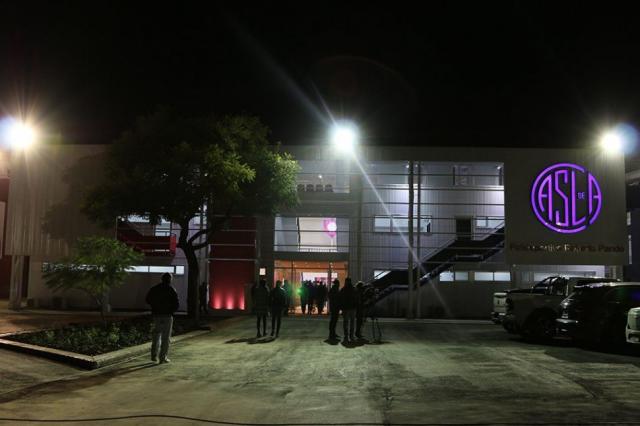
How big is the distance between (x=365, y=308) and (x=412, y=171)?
36.1 ft

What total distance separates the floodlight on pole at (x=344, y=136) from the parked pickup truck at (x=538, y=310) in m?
11.1

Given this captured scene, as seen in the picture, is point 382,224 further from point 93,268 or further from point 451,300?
point 93,268

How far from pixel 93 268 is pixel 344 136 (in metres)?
12.8

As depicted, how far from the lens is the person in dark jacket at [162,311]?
11719 millimetres

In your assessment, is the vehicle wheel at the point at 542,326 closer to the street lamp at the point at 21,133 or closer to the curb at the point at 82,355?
the curb at the point at 82,355

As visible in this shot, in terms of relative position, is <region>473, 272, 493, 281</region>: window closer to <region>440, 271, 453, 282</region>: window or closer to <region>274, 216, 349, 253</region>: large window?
<region>440, 271, 453, 282</region>: window

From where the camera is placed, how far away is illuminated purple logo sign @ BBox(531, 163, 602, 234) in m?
26.9

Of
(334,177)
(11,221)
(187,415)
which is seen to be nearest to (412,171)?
(334,177)

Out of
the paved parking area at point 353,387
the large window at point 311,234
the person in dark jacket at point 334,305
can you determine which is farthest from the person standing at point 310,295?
the paved parking area at point 353,387

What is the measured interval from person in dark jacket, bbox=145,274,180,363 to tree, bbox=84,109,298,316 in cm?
823

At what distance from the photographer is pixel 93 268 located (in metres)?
17.0

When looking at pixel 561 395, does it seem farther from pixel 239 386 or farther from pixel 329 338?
pixel 329 338

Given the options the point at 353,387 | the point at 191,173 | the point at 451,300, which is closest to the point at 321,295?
the point at 451,300

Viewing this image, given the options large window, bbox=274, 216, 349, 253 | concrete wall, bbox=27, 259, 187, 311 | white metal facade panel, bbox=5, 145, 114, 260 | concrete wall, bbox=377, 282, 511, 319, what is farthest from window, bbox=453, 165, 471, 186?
white metal facade panel, bbox=5, 145, 114, 260
